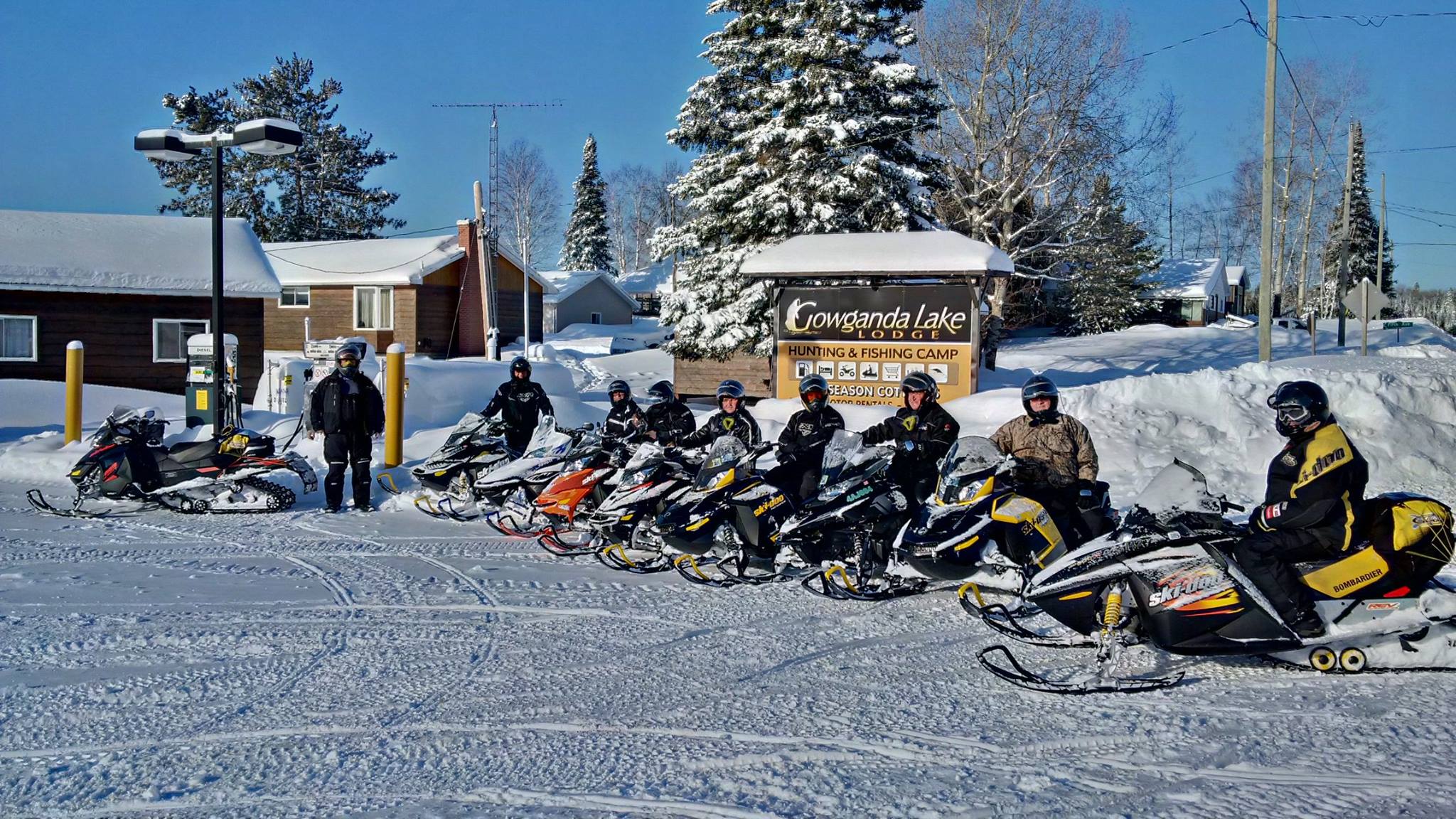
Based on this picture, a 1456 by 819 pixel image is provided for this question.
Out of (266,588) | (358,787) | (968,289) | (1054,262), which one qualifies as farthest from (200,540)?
(1054,262)

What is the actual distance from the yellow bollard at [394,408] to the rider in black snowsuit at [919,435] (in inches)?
245

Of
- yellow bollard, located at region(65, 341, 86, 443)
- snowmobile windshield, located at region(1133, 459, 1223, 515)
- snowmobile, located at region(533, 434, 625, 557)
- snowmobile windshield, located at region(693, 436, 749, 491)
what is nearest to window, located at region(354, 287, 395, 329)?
yellow bollard, located at region(65, 341, 86, 443)

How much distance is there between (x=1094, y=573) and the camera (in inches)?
215

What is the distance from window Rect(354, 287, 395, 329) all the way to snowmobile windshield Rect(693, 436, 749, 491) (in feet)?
99.3

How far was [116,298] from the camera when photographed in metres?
21.3

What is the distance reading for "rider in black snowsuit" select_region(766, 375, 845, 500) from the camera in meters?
8.48

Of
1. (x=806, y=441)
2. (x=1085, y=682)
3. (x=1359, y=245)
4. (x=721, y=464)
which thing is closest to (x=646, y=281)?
(x=1359, y=245)

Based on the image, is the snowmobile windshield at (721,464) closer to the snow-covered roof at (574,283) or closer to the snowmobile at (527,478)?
the snowmobile at (527,478)

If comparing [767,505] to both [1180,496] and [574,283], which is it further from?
[574,283]

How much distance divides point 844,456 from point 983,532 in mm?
1276

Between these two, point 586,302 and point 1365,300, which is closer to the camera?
point 1365,300

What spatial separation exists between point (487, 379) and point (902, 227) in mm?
9784

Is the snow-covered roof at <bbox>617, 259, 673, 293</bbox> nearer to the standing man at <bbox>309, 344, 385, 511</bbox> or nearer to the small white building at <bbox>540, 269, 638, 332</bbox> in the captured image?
the small white building at <bbox>540, 269, 638, 332</bbox>

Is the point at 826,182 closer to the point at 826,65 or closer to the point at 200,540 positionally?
the point at 826,65
